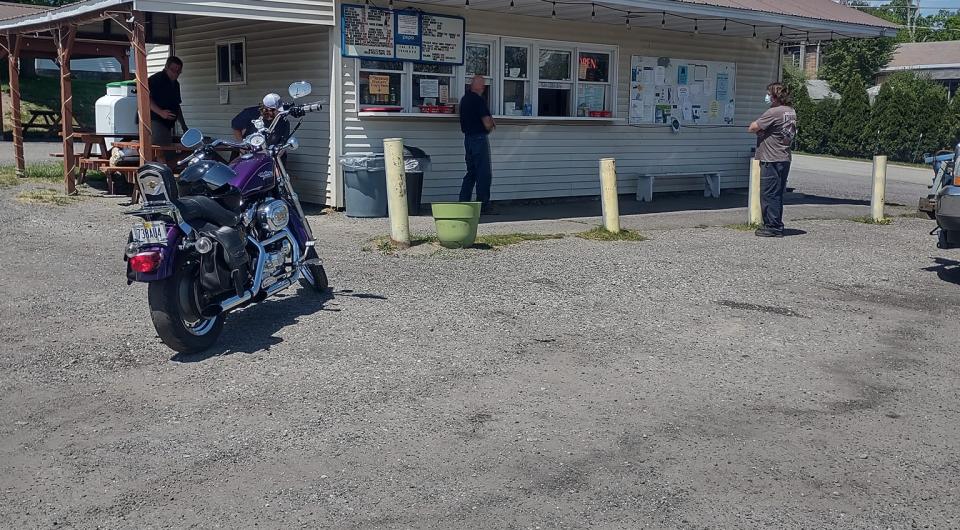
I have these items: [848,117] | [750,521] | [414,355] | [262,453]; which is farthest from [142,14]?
[848,117]

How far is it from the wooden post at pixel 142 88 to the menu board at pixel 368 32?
242 centimetres

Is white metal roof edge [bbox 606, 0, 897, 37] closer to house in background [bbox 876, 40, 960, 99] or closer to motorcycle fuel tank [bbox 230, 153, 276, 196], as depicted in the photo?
motorcycle fuel tank [bbox 230, 153, 276, 196]

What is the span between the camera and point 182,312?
5969mm

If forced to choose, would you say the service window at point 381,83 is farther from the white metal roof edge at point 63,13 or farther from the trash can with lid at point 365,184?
the white metal roof edge at point 63,13

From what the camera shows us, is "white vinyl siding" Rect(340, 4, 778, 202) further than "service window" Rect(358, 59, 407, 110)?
Yes

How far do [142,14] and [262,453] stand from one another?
830 centimetres

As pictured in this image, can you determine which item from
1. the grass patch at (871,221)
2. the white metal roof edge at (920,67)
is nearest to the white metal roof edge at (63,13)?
the grass patch at (871,221)

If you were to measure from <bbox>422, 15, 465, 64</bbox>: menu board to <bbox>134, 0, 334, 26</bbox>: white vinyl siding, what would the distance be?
1439 millimetres

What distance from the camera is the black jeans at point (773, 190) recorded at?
38.1ft

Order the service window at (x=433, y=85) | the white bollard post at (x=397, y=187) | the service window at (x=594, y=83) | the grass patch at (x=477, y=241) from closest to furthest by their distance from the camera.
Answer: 1. the white bollard post at (x=397, y=187)
2. the grass patch at (x=477, y=241)
3. the service window at (x=433, y=85)
4. the service window at (x=594, y=83)

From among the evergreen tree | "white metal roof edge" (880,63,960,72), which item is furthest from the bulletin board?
"white metal roof edge" (880,63,960,72)

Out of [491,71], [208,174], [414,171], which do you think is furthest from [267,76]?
[208,174]

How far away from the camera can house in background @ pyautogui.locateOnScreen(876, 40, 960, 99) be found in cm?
4169

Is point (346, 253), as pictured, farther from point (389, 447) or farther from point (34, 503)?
point (34, 503)
